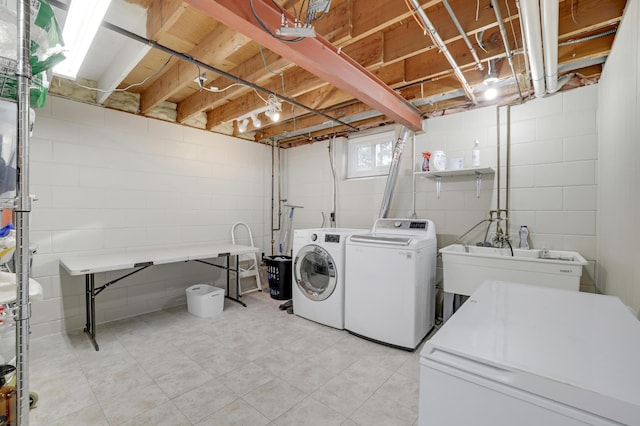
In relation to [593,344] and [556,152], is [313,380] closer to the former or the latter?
[593,344]

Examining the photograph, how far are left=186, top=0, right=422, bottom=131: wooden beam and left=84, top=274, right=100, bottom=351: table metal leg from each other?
8.27 ft

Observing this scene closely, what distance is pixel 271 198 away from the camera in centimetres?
468

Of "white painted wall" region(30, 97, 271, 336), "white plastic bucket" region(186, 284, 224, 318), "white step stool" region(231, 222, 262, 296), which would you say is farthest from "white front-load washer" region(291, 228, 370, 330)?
"white painted wall" region(30, 97, 271, 336)

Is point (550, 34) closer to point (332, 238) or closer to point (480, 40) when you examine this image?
point (480, 40)

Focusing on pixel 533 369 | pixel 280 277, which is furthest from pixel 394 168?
pixel 533 369

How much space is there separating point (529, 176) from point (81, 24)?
3.50 metres

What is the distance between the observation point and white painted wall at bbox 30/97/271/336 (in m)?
2.74

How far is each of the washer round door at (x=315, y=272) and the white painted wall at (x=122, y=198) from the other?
1418 millimetres

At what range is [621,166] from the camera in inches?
66.9

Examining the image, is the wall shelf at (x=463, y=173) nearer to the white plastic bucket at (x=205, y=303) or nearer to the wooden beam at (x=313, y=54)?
the wooden beam at (x=313, y=54)

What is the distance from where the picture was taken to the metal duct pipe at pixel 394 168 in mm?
3256

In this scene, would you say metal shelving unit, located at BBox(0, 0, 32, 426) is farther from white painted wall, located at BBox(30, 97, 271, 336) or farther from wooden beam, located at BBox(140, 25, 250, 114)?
white painted wall, located at BBox(30, 97, 271, 336)

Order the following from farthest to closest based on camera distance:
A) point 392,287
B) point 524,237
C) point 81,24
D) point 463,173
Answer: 1. point 463,173
2. point 524,237
3. point 392,287
4. point 81,24

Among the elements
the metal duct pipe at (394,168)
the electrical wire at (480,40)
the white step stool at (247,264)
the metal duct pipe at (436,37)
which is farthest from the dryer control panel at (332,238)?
the electrical wire at (480,40)
